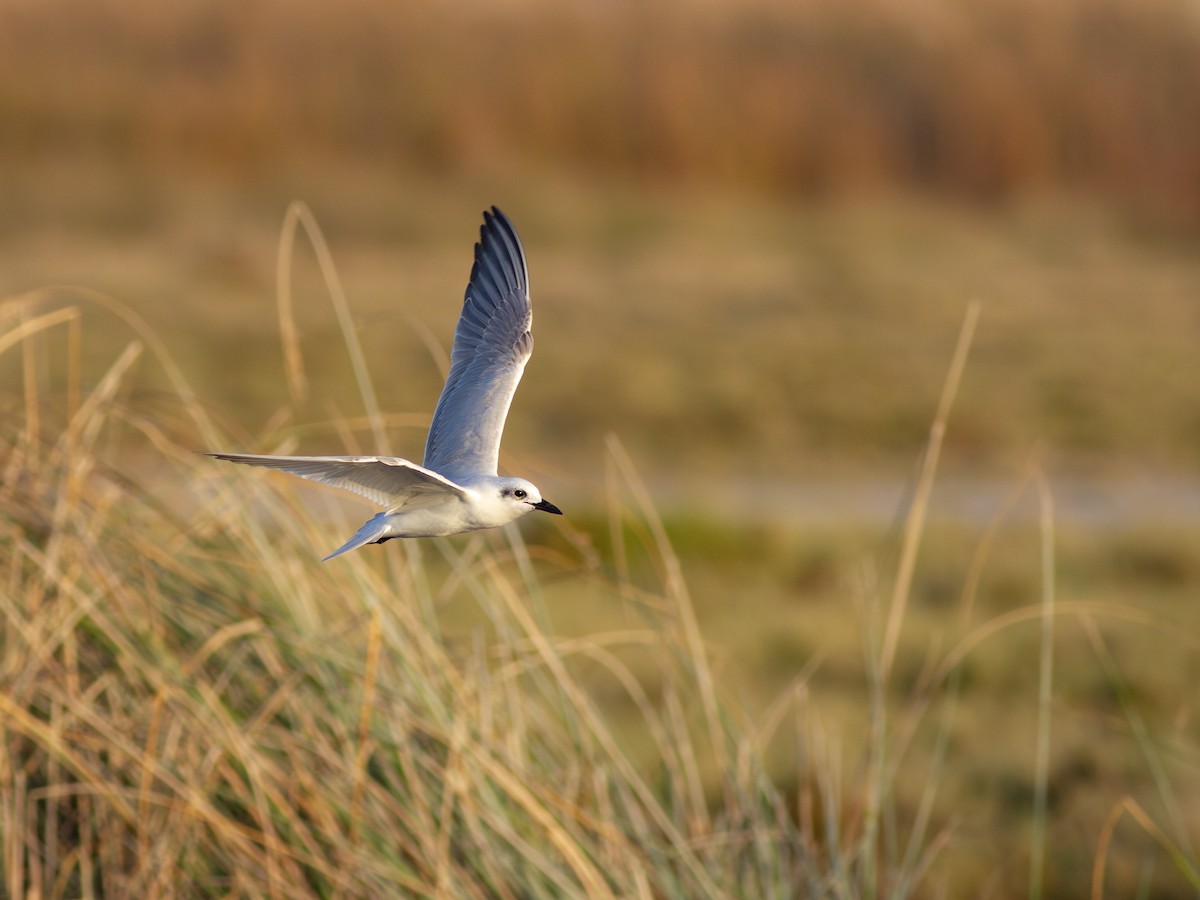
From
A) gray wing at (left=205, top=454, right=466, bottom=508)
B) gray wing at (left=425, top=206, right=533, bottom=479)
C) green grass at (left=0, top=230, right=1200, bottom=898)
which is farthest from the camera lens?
green grass at (left=0, top=230, right=1200, bottom=898)

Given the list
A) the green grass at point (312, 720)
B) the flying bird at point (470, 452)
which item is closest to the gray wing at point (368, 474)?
the flying bird at point (470, 452)

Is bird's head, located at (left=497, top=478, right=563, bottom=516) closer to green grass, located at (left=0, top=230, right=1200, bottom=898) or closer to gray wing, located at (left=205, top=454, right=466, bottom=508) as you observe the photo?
gray wing, located at (left=205, top=454, right=466, bottom=508)

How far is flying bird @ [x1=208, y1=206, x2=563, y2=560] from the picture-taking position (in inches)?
42.1

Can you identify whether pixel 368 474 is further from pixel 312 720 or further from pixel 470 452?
pixel 312 720

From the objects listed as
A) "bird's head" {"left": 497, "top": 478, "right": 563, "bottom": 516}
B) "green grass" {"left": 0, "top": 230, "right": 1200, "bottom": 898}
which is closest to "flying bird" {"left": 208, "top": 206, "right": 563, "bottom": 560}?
"bird's head" {"left": 497, "top": 478, "right": 563, "bottom": 516}

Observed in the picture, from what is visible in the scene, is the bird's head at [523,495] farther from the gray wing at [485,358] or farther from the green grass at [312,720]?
the green grass at [312,720]

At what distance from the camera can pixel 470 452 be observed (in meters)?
1.31

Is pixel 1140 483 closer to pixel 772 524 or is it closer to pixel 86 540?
pixel 772 524

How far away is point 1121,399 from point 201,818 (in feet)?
38.1

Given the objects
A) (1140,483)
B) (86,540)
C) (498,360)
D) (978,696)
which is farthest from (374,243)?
(498,360)

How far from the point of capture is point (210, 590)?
2.88 m

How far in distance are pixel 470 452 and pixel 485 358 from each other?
0.96 ft

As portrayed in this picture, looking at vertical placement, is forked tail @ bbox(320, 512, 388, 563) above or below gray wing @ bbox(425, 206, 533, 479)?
below

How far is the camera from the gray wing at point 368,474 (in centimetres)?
102
